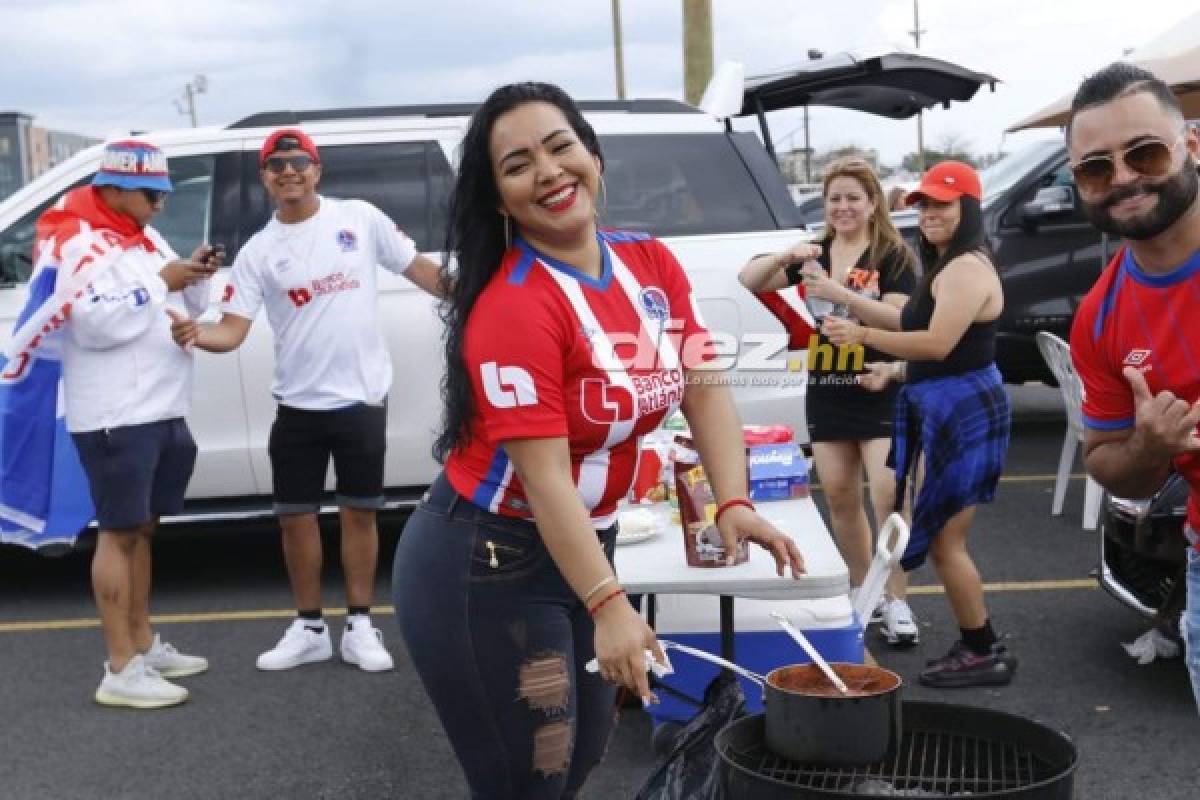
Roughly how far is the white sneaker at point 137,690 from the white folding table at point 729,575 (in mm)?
2241

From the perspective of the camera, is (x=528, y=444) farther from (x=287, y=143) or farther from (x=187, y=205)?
(x=187, y=205)

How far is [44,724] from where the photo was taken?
201 inches

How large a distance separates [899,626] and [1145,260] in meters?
3.25

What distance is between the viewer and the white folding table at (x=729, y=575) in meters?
3.42

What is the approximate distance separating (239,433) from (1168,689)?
398 centimetres

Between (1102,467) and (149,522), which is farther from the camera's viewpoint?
(149,522)

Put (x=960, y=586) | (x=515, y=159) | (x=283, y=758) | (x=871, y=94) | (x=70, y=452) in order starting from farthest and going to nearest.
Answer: (x=871, y=94) → (x=70, y=452) → (x=960, y=586) → (x=283, y=758) → (x=515, y=159)

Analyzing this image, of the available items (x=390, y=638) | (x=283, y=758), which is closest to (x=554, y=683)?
(x=283, y=758)

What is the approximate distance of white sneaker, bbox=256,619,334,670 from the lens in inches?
221

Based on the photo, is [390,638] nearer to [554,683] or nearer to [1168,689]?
[1168,689]

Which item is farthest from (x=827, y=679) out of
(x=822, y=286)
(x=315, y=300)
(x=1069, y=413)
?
(x=1069, y=413)

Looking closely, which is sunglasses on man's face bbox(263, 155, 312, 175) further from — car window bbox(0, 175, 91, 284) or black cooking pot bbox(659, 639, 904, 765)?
black cooking pot bbox(659, 639, 904, 765)

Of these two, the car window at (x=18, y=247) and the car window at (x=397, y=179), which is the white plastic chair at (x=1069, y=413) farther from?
the car window at (x=18, y=247)

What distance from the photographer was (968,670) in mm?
5039
